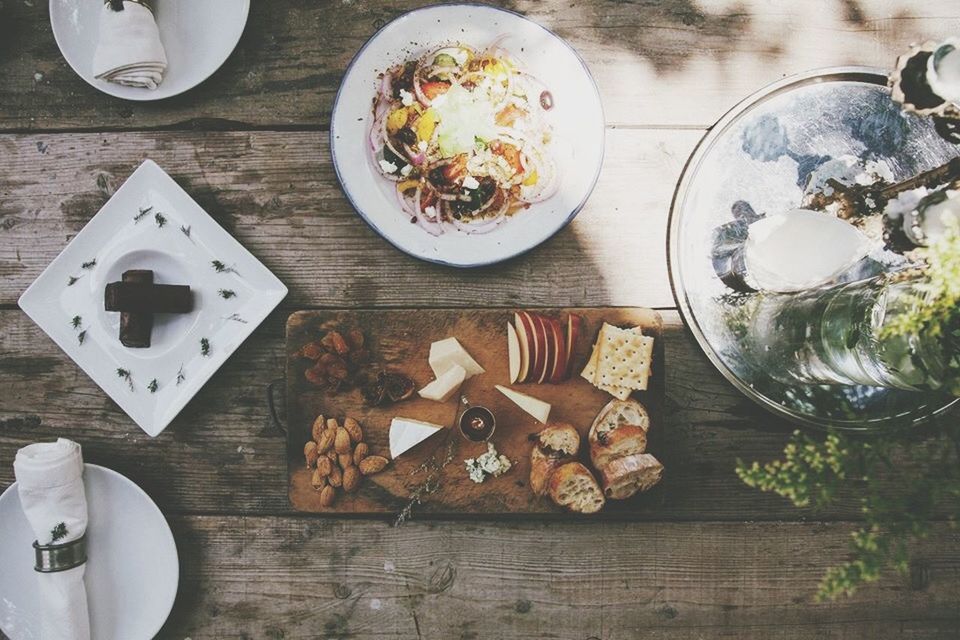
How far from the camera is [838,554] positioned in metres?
1.54

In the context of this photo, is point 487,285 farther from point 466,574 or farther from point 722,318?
point 466,574

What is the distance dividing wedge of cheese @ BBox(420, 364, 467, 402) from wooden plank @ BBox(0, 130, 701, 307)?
157mm

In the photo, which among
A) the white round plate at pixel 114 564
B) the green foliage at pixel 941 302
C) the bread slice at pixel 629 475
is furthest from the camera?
the white round plate at pixel 114 564

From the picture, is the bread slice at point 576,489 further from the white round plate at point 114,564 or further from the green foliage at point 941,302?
the white round plate at point 114,564

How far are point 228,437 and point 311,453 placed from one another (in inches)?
8.7

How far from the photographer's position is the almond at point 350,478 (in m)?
1.47

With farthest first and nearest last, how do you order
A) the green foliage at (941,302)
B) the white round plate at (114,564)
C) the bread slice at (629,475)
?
1. the white round plate at (114,564)
2. the bread slice at (629,475)
3. the green foliage at (941,302)

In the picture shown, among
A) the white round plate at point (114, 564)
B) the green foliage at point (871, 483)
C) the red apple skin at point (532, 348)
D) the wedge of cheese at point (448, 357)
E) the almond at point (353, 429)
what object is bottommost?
the white round plate at point (114, 564)

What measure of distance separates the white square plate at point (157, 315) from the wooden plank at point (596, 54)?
0.71 feet

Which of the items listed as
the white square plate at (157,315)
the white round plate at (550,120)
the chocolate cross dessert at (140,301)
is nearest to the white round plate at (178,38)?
the white square plate at (157,315)

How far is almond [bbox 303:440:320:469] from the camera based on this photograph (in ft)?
4.83

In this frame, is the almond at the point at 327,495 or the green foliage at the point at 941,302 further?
the almond at the point at 327,495

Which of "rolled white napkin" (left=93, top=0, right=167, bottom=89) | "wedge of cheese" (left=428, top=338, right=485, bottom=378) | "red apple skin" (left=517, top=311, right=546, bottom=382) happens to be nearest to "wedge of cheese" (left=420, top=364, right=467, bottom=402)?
"wedge of cheese" (left=428, top=338, right=485, bottom=378)

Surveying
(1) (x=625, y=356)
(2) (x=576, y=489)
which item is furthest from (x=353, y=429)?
(1) (x=625, y=356)
